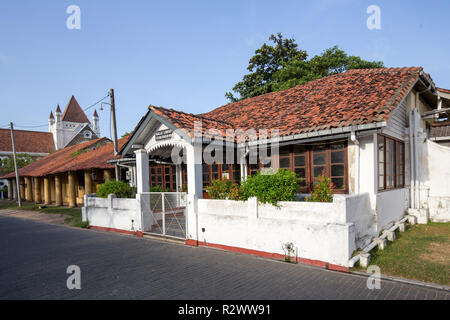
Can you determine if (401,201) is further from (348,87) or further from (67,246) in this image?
(67,246)

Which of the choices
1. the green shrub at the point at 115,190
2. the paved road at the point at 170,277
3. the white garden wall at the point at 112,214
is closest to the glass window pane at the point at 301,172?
the paved road at the point at 170,277

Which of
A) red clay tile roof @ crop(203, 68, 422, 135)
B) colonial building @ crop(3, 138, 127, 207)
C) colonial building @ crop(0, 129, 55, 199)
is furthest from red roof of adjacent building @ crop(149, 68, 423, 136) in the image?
colonial building @ crop(0, 129, 55, 199)

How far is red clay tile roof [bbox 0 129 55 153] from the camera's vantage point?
154ft

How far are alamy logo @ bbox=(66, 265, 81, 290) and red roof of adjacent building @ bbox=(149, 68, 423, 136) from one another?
448cm

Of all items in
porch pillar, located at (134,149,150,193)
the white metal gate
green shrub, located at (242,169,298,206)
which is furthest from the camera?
porch pillar, located at (134,149,150,193)

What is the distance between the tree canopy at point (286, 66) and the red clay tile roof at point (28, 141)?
4089 centimetres

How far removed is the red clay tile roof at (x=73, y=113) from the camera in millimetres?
55594

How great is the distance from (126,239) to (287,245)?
5.81 meters

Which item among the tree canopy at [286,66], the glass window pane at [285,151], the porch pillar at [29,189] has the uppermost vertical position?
the tree canopy at [286,66]

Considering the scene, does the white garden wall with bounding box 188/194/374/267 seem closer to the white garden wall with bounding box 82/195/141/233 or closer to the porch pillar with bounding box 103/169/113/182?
the white garden wall with bounding box 82/195/141/233

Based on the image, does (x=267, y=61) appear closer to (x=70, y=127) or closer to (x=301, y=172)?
(x=301, y=172)

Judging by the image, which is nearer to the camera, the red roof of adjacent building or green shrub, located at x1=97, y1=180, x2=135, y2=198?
the red roof of adjacent building

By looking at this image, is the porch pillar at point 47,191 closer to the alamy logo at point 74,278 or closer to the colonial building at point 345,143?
the colonial building at point 345,143
